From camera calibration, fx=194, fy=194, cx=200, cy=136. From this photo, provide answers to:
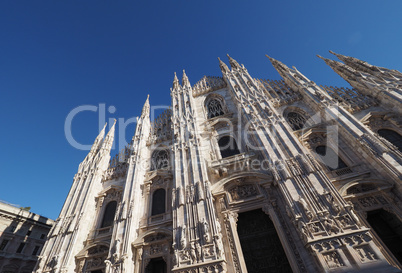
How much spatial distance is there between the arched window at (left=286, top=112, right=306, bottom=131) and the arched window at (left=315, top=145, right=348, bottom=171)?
2.50 meters

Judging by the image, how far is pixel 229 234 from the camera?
10602mm

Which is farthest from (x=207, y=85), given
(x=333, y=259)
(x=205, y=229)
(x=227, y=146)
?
(x=333, y=259)

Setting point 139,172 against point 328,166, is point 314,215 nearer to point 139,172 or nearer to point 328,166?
point 328,166

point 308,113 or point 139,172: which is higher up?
point 308,113

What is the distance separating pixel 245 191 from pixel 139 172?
849 cm

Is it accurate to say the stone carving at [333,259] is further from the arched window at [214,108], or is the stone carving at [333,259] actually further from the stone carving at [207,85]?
the stone carving at [207,85]

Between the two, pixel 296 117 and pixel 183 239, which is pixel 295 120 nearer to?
pixel 296 117

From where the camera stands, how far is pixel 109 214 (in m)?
15.1

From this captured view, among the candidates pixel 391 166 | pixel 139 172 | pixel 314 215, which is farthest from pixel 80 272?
pixel 391 166

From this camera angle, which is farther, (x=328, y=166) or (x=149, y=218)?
(x=149, y=218)

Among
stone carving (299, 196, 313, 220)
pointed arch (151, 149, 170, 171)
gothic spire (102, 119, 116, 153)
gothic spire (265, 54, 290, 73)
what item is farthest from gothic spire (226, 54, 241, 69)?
stone carving (299, 196, 313, 220)

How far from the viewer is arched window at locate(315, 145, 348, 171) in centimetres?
1185

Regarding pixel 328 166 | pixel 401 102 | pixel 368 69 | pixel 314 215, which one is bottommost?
pixel 314 215

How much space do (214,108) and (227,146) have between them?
5.98 m
